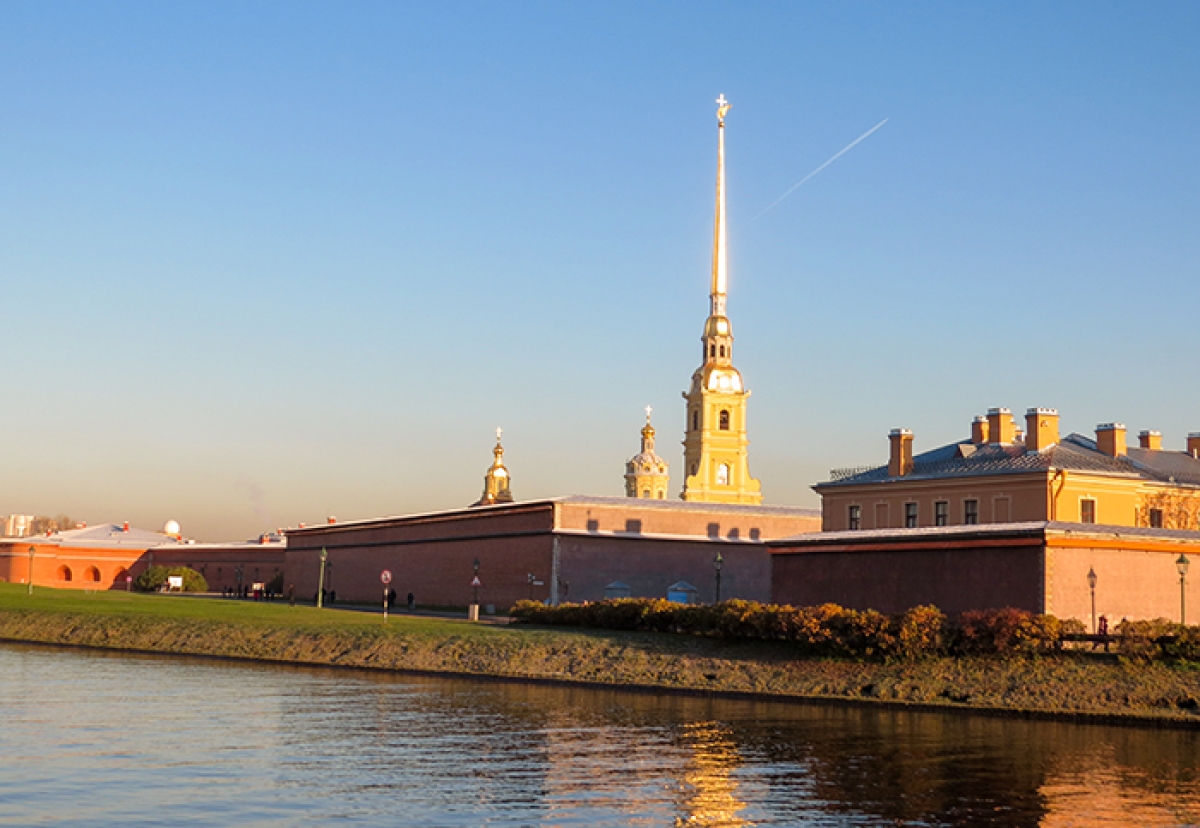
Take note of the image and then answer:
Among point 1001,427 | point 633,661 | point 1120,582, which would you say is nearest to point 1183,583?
point 1120,582

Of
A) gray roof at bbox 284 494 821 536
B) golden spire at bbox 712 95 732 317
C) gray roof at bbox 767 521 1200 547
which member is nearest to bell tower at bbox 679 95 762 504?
golden spire at bbox 712 95 732 317

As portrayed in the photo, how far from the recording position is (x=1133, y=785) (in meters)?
22.4

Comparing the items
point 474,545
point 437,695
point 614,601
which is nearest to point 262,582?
point 474,545

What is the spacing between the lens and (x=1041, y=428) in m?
65.1

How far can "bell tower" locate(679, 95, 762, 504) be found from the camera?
124812 mm

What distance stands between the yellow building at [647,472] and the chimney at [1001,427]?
72.1 meters

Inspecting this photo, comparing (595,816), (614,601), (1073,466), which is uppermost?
(1073,466)

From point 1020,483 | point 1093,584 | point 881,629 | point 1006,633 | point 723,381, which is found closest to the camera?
point 1006,633

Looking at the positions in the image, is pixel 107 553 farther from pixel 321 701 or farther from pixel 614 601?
pixel 321 701

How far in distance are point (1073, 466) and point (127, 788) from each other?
166 ft

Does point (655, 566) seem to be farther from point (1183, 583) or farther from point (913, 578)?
point (1183, 583)

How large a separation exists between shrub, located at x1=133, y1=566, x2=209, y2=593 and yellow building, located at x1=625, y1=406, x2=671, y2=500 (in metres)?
47.7

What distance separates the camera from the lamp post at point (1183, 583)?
37.9 meters

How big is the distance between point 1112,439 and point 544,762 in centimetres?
5068
